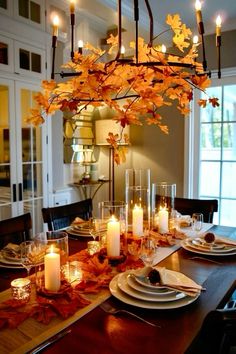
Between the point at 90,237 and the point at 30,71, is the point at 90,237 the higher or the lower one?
the lower one

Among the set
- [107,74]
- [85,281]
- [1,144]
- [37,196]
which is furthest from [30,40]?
[85,281]

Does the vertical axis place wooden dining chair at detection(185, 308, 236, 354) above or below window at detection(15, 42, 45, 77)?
below

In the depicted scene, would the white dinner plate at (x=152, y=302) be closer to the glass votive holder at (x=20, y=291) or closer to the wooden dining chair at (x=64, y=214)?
the glass votive holder at (x=20, y=291)

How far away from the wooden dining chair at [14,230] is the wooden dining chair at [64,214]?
25cm

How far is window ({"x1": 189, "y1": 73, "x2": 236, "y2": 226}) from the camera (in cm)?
344

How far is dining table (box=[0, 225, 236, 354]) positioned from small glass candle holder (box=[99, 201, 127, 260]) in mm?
289

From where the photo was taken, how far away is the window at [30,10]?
2902 mm

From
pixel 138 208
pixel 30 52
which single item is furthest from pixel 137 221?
pixel 30 52

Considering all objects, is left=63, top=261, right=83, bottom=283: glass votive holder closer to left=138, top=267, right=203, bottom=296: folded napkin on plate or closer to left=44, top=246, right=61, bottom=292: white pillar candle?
left=44, top=246, right=61, bottom=292: white pillar candle

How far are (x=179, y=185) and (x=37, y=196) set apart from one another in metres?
1.65

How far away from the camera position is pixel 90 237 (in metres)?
1.95

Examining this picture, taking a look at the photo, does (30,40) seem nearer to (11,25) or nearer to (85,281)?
(11,25)

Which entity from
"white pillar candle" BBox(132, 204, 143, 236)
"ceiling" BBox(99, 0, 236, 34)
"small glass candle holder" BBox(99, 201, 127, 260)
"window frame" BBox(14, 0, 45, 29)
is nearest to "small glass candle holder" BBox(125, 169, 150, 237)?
"white pillar candle" BBox(132, 204, 143, 236)

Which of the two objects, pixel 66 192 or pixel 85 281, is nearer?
pixel 85 281
